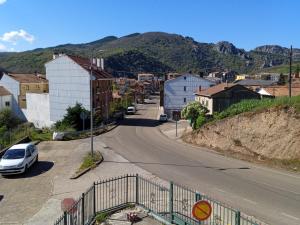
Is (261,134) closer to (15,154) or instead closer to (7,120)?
(15,154)

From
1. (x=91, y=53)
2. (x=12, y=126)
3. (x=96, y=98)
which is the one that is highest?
(x=91, y=53)

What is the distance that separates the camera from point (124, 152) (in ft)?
111

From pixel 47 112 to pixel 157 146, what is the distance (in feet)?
105

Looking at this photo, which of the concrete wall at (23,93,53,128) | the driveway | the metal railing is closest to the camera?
the metal railing

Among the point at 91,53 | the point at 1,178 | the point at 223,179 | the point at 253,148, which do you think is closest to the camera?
the point at 223,179

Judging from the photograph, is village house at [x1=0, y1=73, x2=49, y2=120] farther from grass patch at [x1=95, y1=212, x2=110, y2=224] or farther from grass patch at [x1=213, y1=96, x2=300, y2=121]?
grass patch at [x1=95, y1=212, x2=110, y2=224]

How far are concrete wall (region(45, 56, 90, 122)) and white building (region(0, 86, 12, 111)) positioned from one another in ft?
39.7

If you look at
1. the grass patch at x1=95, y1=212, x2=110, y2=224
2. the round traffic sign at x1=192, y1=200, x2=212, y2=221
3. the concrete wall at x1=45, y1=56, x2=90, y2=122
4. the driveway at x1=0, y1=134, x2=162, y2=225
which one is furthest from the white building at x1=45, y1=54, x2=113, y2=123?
the round traffic sign at x1=192, y1=200, x2=212, y2=221

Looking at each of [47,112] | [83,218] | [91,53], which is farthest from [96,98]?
[83,218]

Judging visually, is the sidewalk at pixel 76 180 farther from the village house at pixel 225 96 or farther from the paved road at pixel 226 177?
the village house at pixel 225 96

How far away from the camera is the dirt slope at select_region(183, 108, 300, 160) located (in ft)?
87.9

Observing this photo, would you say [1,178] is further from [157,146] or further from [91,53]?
[157,146]

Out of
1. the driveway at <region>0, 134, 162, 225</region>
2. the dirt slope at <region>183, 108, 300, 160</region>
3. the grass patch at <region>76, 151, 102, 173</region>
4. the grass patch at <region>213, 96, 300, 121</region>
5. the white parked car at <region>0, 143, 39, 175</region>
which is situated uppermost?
the grass patch at <region>213, 96, 300, 121</region>

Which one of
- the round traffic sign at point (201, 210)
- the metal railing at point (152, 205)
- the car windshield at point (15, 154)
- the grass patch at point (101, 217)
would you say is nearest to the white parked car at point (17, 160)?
the car windshield at point (15, 154)
